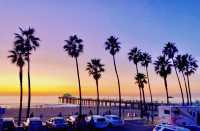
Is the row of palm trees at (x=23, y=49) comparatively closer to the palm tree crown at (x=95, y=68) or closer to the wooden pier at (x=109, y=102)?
the palm tree crown at (x=95, y=68)

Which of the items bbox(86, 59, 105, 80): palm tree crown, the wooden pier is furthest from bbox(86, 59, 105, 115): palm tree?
the wooden pier

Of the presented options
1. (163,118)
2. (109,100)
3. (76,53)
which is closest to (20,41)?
(76,53)

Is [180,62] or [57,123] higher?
[180,62]

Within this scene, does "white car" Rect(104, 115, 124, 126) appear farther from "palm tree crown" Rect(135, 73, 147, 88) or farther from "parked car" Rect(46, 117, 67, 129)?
"palm tree crown" Rect(135, 73, 147, 88)

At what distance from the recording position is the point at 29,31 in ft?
212

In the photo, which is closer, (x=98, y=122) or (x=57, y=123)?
(x=57, y=123)

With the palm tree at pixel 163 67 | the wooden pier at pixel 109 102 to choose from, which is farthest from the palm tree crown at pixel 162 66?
the wooden pier at pixel 109 102

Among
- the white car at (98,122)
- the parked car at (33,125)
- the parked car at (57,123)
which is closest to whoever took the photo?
the parked car at (33,125)

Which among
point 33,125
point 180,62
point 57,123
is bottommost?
point 33,125

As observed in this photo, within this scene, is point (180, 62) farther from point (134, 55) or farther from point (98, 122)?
point (98, 122)

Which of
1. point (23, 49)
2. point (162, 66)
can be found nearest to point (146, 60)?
point (162, 66)

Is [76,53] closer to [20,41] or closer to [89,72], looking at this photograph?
[89,72]

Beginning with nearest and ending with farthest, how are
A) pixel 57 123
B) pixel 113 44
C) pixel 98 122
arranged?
pixel 57 123
pixel 98 122
pixel 113 44

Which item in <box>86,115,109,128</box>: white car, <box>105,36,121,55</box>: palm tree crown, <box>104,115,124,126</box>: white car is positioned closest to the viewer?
<box>86,115,109,128</box>: white car
